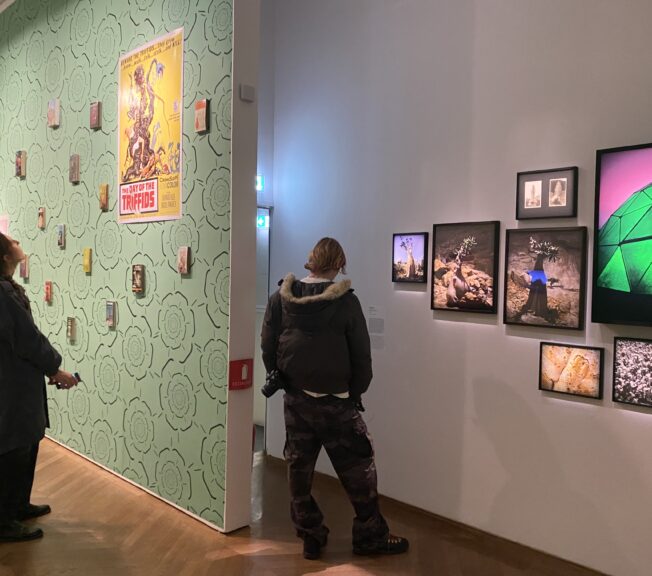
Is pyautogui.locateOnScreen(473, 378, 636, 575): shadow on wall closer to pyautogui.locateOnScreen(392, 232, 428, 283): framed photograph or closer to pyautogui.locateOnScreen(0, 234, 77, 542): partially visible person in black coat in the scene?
pyautogui.locateOnScreen(392, 232, 428, 283): framed photograph

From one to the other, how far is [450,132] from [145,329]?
2.21m

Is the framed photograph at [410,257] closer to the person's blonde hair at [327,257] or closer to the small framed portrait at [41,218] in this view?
the person's blonde hair at [327,257]

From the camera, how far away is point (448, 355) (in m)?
3.38

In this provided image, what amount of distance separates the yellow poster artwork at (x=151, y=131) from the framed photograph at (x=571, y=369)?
7.20ft

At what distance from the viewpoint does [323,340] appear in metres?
2.76

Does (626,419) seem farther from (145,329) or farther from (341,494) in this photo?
(145,329)

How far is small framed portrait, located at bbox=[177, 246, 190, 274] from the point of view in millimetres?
3330

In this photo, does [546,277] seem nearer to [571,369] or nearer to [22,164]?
[571,369]

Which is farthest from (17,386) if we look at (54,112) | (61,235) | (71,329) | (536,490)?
(536,490)

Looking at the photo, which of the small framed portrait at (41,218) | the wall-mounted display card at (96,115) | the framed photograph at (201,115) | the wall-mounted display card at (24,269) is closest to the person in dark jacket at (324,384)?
the framed photograph at (201,115)

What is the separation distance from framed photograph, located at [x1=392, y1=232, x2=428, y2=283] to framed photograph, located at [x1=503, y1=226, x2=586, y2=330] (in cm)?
54

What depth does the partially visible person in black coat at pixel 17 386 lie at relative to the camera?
9.42 feet

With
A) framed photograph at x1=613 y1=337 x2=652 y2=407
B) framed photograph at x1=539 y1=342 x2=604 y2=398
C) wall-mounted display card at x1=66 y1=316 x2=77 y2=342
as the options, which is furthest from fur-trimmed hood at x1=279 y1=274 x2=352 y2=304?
wall-mounted display card at x1=66 y1=316 x2=77 y2=342

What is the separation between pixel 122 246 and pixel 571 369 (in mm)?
2829
